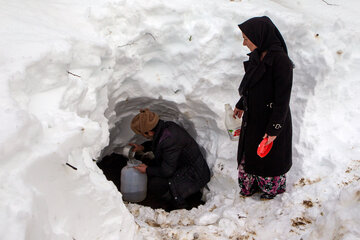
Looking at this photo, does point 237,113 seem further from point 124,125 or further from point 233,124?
point 124,125

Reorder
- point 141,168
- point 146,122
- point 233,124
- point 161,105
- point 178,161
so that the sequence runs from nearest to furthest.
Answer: point 233,124, point 146,122, point 141,168, point 178,161, point 161,105

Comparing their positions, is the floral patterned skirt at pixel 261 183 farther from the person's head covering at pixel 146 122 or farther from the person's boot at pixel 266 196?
the person's head covering at pixel 146 122

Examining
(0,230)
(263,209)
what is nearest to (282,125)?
(263,209)

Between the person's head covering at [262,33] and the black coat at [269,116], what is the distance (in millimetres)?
66

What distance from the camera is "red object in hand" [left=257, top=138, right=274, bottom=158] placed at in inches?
98.5

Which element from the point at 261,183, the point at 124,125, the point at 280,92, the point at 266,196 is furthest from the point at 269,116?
the point at 124,125

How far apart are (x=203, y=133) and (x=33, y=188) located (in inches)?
108

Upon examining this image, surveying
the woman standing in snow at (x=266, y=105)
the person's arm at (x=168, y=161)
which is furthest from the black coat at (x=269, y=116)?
the person's arm at (x=168, y=161)

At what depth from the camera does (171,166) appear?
3566mm

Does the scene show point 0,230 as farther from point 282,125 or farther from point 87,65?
point 282,125

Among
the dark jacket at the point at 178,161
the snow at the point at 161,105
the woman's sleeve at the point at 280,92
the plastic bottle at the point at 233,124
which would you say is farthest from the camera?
the dark jacket at the point at 178,161

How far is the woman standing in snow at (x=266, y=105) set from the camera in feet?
7.67

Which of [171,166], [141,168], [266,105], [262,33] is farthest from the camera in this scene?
[141,168]

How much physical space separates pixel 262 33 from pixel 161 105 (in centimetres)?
199
